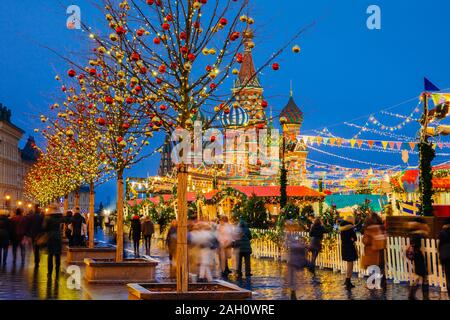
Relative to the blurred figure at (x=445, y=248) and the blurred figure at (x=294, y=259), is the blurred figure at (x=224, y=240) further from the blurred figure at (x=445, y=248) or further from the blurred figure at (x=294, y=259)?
the blurred figure at (x=445, y=248)

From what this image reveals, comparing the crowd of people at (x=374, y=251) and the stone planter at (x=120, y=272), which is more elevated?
the crowd of people at (x=374, y=251)

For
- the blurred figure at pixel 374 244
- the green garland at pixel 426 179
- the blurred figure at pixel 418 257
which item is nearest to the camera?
the blurred figure at pixel 418 257

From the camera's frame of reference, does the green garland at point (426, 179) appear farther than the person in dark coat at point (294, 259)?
Yes

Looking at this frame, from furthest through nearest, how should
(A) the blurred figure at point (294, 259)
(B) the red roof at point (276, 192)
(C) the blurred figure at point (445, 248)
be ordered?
(B) the red roof at point (276, 192), (A) the blurred figure at point (294, 259), (C) the blurred figure at point (445, 248)

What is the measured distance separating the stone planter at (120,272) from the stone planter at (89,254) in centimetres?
489

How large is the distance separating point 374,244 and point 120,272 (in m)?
6.06

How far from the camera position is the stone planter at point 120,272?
631 inches

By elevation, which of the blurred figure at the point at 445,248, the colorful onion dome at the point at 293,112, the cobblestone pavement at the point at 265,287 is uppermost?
the colorful onion dome at the point at 293,112

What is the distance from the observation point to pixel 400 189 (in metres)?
36.5

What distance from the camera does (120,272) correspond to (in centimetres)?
1614

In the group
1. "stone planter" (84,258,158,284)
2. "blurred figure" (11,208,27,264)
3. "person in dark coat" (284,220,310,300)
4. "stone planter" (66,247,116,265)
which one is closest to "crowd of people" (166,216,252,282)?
"stone planter" (84,258,158,284)

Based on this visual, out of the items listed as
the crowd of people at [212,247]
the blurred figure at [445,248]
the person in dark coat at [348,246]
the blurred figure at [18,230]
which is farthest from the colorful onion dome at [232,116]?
the blurred figure at [18,230]

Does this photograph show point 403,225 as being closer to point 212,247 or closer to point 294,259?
point 212,247
